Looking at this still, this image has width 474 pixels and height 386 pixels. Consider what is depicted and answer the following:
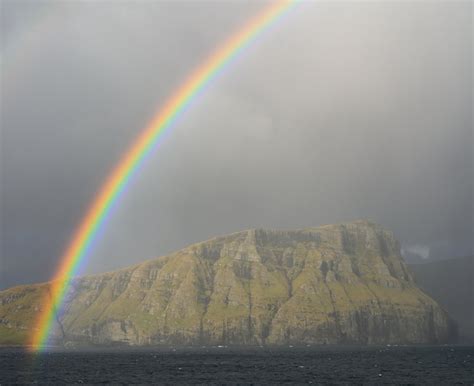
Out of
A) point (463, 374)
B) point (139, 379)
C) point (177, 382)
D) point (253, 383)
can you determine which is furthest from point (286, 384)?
point (463, 374)

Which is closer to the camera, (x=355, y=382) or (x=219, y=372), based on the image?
(x=355, y=382)

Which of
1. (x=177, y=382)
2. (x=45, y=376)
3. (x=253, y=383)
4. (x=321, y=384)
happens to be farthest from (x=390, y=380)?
(x=45, y=376)

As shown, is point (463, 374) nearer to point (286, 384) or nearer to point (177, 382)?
point (286, 384)

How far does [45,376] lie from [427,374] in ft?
394

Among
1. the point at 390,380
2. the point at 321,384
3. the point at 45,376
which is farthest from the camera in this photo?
the point at 45,376

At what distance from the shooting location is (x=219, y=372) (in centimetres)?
19150

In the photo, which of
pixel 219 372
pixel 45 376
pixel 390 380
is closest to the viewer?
pixel 390 380

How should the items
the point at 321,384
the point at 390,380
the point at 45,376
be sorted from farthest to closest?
the point at 45,376, the point at 390,380, the point at 321,384

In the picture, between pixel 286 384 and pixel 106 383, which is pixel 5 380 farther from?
pixel 286 384

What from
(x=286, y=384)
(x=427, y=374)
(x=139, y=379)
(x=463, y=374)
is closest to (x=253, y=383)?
(x=286, y=384)

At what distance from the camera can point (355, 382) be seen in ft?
497

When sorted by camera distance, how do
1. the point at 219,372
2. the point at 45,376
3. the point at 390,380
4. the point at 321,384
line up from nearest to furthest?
the point at 321,384 < the point at 390,380 < the point at 45,376 < the point at 219,372

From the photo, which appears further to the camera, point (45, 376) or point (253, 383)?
point (45, 376)

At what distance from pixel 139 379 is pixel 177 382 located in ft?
51.8
